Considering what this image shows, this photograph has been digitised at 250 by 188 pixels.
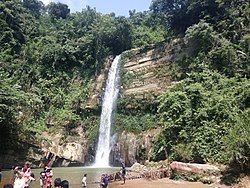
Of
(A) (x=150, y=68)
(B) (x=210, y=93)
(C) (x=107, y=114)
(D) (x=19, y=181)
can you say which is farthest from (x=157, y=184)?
(A) (x=150, y=68)

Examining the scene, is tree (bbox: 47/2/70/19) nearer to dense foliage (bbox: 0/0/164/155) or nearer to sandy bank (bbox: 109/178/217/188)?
dense foliage (bbox: 0/0/164/155)

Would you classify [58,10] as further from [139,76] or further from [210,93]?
[210,93]

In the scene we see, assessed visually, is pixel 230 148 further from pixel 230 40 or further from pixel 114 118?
pixel 114 118

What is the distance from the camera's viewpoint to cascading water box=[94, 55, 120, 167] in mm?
33812

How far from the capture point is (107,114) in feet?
122

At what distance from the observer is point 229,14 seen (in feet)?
110

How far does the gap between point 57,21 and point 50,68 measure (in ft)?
41.6

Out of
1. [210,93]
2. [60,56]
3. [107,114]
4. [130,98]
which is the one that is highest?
[60,56]

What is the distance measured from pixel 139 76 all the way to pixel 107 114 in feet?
17.0

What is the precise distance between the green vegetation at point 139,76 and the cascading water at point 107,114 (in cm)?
105

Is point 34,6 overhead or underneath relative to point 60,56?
overhead

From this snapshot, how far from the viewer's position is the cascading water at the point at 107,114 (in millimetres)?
33812

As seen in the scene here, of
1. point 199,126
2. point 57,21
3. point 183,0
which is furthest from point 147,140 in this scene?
point 57,21

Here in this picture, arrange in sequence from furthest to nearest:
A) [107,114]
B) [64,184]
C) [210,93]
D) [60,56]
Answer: [60,56], [107,114], [210,93], [64,184]
